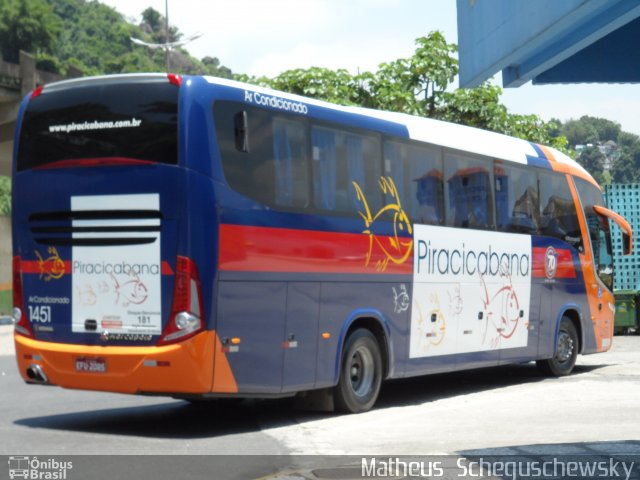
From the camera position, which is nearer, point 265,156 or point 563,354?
point 265,156

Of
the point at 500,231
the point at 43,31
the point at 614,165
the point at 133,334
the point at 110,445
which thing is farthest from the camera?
the point at 43,31

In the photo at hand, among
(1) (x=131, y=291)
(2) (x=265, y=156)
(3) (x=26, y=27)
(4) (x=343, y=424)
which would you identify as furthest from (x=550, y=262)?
(3) (x=26, y=27)

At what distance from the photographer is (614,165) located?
112250mm

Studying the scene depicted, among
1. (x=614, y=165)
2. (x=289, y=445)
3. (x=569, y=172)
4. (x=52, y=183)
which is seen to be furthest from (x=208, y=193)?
(x=614, y=165)

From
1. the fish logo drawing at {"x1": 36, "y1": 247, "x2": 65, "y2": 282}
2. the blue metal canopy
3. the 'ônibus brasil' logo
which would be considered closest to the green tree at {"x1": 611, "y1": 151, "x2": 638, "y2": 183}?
the 'ônibus brasil' logo

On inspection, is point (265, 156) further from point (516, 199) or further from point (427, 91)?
point (427, 91)

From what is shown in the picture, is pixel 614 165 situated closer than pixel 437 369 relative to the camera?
No

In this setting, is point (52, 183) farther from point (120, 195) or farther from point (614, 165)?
point (614, 165)

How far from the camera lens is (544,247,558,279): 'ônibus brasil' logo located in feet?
59.8

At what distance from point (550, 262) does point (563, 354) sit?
1.71 m

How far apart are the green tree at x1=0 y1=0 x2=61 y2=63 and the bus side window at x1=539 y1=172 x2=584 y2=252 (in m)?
103

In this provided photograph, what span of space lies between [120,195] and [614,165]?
4145 inches

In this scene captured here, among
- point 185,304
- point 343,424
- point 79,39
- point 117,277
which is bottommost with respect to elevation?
point 343,424

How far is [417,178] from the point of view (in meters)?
14.9
